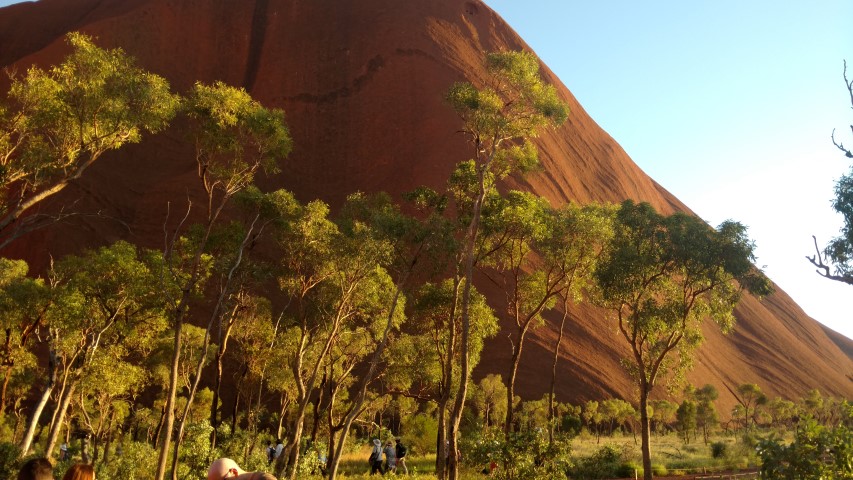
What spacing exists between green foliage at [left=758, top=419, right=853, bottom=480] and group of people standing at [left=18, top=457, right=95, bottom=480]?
351 inches

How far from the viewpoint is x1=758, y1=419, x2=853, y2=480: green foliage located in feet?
28.9

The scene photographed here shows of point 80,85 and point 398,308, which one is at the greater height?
point 80,85

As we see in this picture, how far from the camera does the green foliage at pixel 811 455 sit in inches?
346

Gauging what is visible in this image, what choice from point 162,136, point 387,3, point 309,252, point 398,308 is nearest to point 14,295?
point 309,252

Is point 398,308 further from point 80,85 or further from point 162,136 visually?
point 162,136

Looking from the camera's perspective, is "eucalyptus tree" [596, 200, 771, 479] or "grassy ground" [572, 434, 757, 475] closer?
"eucalyptus tree" [596, 200, 771, 479]

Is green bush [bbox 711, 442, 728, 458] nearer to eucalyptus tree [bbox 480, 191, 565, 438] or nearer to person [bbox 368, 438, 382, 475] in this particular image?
eucalyptus tree [bbox 480, 191, 565, 438]

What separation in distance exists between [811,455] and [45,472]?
959cm

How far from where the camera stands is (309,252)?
2186 cm

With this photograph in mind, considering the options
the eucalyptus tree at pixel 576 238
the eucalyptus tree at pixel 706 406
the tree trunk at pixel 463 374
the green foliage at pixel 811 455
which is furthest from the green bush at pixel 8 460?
the eucalyptus tree at pixel 706 406

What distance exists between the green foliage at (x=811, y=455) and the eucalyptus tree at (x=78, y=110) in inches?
624

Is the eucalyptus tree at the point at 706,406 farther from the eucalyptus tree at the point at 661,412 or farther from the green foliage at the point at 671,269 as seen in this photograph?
the green foliage at the point at 671,269

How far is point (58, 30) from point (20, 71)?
17143 mm

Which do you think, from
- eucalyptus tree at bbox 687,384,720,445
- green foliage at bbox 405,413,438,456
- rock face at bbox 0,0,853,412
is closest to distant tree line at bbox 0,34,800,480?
green foliage at bbox 405,413,438,456
